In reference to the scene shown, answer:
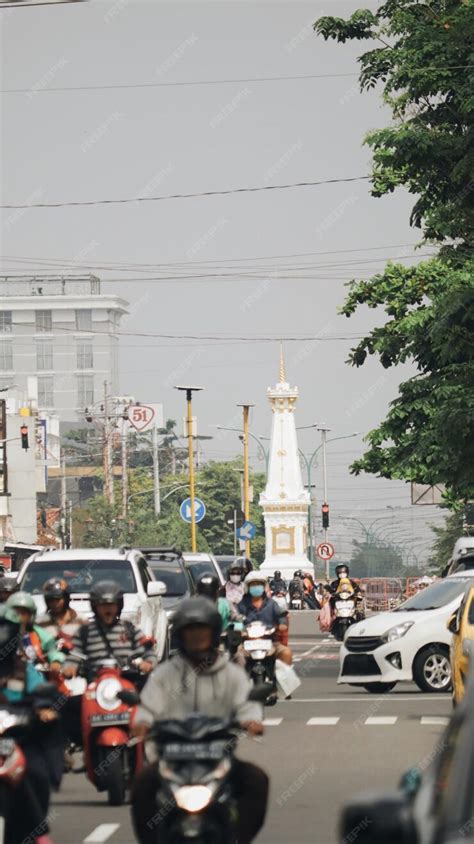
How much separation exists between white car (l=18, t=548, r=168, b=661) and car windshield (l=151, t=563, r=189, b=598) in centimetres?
558

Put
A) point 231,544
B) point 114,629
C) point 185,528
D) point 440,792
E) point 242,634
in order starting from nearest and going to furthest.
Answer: point 440,792 < point 114,629 < point 242,634 < point 185,528 < point 231,544

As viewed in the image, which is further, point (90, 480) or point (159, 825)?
point (90, 480)

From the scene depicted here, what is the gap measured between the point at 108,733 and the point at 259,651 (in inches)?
361

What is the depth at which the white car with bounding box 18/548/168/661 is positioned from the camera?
22.3m

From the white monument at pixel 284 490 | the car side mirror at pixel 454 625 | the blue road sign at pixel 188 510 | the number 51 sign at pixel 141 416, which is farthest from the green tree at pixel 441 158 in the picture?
the number 51 sign at pixel 141 416

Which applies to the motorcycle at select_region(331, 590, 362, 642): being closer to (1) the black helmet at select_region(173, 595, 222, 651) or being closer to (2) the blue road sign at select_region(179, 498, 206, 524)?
(2) the blue road sign at select_region(179, 498, 206, 524)

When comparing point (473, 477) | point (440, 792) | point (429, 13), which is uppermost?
point (429, 13)

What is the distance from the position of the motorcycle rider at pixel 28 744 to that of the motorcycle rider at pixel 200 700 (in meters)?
1.13

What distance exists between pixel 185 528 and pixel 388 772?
107234mm

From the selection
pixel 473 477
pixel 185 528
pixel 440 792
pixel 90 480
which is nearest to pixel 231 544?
pixel 185 528

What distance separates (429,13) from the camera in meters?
34.8

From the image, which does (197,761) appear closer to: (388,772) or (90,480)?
(388,772)

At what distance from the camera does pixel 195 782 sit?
8344 mm

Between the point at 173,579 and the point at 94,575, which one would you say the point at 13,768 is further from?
the point at 173,579
